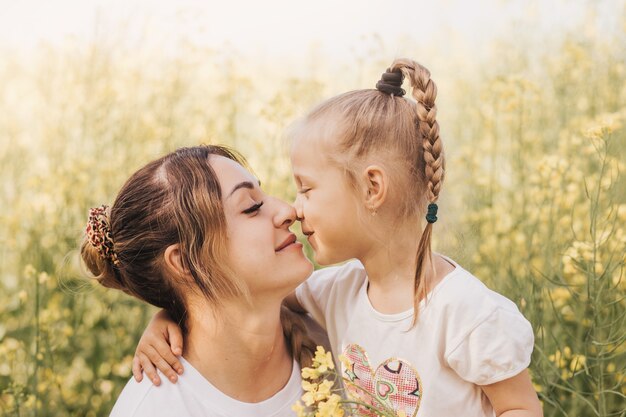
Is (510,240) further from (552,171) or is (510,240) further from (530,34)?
(530,34)

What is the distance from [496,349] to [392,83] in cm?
67

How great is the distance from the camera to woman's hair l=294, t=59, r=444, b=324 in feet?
5.94

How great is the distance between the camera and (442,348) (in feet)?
5.80

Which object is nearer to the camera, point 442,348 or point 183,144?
point 442,348

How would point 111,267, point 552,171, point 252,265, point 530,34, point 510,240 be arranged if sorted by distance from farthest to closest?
1. point 530,34
2. point 510,240
3. point 552,171
4. point 111,267
5. point 252,265

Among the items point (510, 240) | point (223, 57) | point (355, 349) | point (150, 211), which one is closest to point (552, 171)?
point (510, 240)

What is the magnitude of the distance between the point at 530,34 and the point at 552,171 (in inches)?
83.1

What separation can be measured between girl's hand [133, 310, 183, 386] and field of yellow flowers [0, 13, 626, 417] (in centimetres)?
56

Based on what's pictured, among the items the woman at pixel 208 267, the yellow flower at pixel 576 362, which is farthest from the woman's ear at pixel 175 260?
the yellow flower at pixel 576 362

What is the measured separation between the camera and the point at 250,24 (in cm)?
470

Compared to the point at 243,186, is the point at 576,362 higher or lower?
lower

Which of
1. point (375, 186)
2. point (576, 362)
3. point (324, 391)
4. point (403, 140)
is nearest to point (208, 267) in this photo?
Result: point (375, 186)

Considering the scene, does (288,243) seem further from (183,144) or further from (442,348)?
(183,144)

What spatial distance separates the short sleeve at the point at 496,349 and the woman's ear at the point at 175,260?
0.64 m
